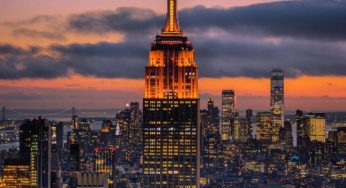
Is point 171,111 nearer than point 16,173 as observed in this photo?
Yes

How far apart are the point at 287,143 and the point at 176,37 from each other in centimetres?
3827

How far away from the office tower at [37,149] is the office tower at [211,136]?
14.8 m

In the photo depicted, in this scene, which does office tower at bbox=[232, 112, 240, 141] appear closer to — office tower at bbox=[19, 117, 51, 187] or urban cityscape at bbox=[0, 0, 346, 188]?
urban cityscape at bbox=[0, 0, 346, 188]

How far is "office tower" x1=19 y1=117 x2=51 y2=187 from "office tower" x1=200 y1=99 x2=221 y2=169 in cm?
1483

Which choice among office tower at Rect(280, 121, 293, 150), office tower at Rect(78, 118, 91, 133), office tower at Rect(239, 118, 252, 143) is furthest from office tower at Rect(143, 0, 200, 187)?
office tower at Rect(239, 118, 252, 143)

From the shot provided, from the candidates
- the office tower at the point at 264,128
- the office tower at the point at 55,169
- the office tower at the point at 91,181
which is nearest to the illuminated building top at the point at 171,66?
the office tower at the point at 55,169

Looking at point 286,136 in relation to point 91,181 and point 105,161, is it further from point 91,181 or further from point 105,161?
point 91,181

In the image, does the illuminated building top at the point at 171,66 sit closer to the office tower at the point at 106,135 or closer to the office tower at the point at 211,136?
the office tower at the point at 211,136

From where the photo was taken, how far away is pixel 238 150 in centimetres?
8869

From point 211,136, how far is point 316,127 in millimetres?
12649

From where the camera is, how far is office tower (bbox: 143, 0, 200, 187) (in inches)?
1953

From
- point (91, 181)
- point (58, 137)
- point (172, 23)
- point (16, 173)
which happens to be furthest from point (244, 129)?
point (91, 181)

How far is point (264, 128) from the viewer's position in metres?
92.9

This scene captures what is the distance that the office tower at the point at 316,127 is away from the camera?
87006 millimetres
